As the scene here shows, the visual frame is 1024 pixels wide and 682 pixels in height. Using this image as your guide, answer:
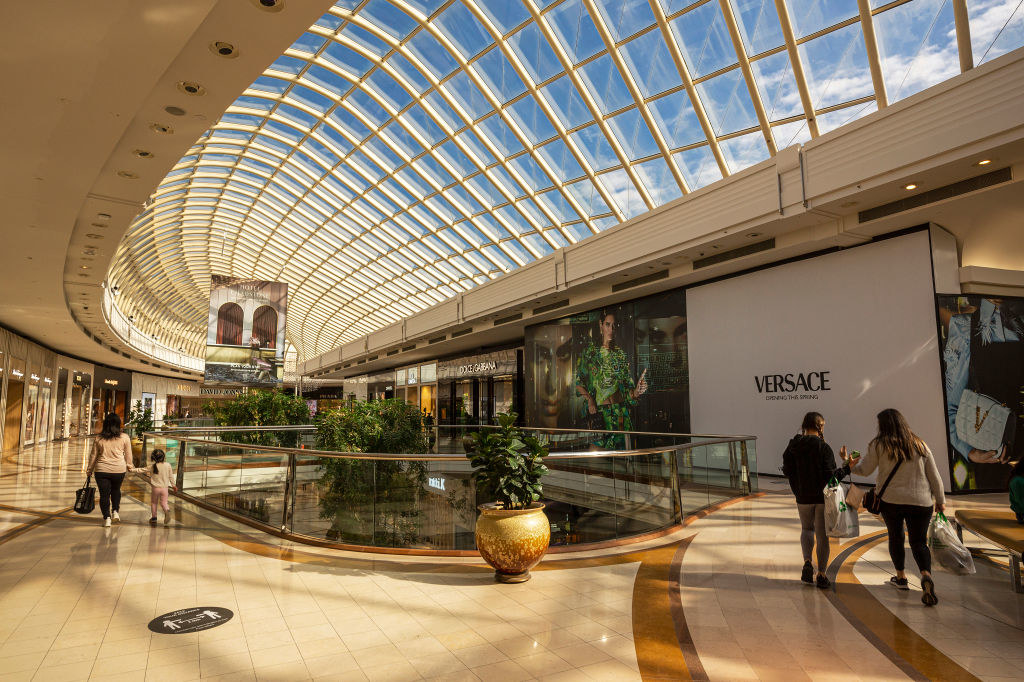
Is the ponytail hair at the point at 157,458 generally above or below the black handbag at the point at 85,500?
above

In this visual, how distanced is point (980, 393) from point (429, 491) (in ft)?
35.4

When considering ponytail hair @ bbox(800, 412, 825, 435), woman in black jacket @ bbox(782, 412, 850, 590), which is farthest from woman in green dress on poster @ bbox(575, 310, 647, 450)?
woman in black jacket @ bbox(782, 412, 850, 590)

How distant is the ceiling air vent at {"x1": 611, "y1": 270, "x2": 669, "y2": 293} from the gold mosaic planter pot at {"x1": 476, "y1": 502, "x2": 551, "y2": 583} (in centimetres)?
1195

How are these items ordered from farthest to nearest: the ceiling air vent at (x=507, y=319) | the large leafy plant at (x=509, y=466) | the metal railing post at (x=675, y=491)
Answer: the ceiling air vent at (x=507, y=319) < the metal railing post at (x=675, y=491) < the large leafy plant at (x=509, y=466)

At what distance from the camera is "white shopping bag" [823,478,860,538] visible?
577cm

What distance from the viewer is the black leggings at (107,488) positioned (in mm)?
8656

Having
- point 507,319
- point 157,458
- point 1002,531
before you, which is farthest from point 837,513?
point 507,319

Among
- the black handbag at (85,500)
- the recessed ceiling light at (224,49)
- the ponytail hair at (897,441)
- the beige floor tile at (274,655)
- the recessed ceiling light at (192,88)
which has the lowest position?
the beige floor tile at (274,655)

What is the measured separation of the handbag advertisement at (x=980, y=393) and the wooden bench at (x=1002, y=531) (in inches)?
264

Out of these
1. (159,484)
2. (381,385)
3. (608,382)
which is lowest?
(159,484)

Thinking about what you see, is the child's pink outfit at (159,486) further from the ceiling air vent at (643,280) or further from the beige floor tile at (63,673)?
the ceiling air vent at (643,280)

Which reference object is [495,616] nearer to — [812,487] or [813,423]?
[812,487]

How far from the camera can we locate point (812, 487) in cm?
555

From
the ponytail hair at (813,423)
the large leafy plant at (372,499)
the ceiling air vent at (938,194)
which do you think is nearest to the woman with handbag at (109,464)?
the large leafy plant at (372,499)
